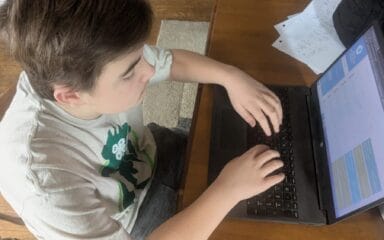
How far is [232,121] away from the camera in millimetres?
822

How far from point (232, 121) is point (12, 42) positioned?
0.45 metres

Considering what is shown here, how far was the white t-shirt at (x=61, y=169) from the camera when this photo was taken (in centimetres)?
61

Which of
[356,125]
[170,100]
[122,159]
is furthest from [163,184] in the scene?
[170,100]

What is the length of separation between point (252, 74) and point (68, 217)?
0.51 meters

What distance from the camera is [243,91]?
828 mm

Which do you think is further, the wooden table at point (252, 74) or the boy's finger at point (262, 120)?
the boy's finger at point (262, 120)

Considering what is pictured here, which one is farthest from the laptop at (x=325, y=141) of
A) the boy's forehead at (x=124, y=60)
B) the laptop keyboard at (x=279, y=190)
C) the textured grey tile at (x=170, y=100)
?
the textured grey tile at (x=170, y=100)

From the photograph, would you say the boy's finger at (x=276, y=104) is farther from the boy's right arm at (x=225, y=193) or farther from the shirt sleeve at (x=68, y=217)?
the shirt sleeve at (x=68, y=217)

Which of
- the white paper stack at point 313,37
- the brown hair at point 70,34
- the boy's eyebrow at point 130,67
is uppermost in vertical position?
the brown hair at point 70,34

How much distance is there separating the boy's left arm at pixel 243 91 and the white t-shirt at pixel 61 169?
213mm

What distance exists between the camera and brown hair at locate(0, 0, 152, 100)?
1.82 feet

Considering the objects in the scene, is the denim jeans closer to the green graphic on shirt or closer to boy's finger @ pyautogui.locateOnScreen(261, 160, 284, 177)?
the green graphic on shirt

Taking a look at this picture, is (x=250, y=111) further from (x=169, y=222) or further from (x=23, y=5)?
(x=23, y=5)

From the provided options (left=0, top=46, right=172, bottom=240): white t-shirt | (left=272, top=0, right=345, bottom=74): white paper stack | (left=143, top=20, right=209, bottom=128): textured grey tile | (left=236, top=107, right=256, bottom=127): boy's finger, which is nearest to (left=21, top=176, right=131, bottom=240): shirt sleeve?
(left=0, top=46, right=172, bottom=240): white t-shirt
